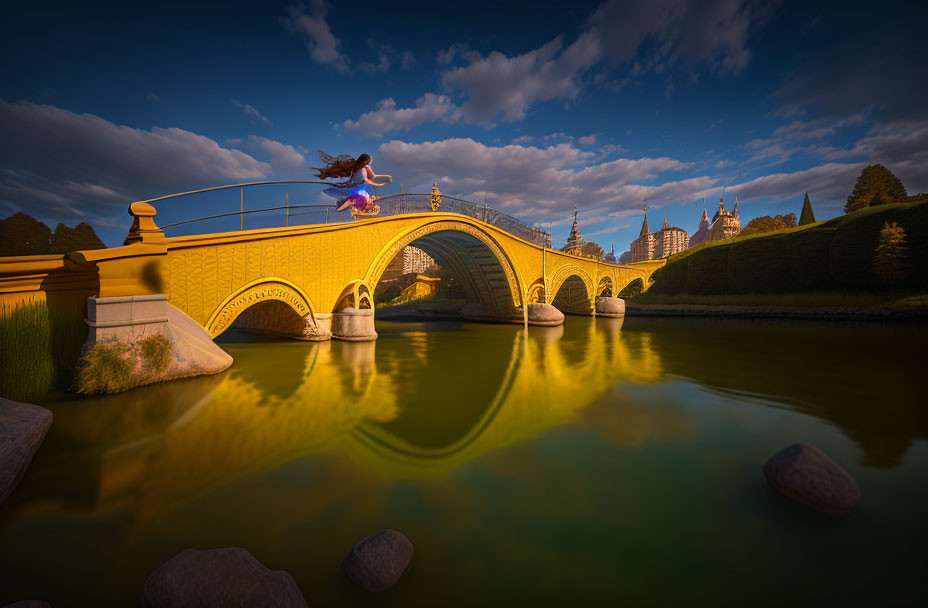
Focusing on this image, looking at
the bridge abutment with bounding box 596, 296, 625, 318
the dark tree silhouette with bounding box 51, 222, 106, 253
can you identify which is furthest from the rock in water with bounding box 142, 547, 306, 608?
the bridge abutment with bounding box 596, 296, 625, 318

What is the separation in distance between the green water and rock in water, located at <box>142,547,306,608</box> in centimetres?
34

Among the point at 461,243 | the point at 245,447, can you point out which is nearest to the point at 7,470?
the point at 245,447

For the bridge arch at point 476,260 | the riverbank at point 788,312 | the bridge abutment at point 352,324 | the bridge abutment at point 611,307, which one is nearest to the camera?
the bridge abutment at point 352,324

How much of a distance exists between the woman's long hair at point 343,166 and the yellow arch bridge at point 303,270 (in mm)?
2394

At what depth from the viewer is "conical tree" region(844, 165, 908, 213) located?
3850 centimetres

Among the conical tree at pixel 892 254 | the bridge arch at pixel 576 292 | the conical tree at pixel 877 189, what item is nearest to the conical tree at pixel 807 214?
the conical tree at pixel 877 189

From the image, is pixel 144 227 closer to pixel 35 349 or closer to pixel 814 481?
pixel 35 349

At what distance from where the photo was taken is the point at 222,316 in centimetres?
1168

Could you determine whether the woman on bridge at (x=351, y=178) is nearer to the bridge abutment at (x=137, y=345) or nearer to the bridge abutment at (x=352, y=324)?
the bridge abutment at (x=352, y=324)

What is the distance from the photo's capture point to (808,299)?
30.0m

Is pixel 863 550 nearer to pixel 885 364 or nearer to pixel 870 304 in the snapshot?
pixel 885 364

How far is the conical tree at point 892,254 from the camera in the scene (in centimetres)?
2542

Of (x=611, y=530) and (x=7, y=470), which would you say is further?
(x=7, y=470)

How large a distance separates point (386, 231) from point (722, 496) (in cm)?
1681
